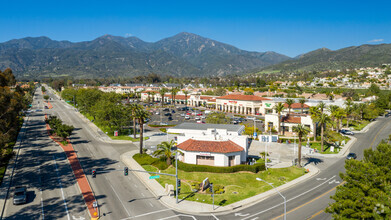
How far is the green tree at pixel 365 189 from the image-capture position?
22.1m

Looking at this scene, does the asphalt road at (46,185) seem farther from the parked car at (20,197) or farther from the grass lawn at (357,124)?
the grass lawn at (357,124)

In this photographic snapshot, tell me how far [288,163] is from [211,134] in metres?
17.5

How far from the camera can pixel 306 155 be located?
56.8 metres

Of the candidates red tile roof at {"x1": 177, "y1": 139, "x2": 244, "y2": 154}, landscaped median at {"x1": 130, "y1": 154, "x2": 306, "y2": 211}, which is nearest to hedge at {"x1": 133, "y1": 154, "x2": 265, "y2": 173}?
landscaped median at {"x1": 130, "y1": 154, "x2": 306, "y2": 211}

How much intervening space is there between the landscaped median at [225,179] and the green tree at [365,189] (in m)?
14.0

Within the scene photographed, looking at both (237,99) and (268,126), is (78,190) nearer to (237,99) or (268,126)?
(268,126)

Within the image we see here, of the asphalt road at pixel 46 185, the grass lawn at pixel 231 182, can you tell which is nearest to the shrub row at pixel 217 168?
the grass lawn at pixel 231 182

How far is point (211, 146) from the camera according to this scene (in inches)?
1844

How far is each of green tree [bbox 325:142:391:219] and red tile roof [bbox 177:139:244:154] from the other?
73.8ft

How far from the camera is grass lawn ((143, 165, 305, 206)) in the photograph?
35000 millimetres

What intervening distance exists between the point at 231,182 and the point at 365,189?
20.8 meters

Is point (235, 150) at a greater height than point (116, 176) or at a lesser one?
greater

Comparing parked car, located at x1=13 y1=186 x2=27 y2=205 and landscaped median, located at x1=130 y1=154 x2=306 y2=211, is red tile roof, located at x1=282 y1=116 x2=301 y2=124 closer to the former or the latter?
landscaped median, located at x1=130 y1=154 x2=306 y2=211

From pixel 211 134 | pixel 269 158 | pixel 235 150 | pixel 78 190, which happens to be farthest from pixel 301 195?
pixel 78 190
